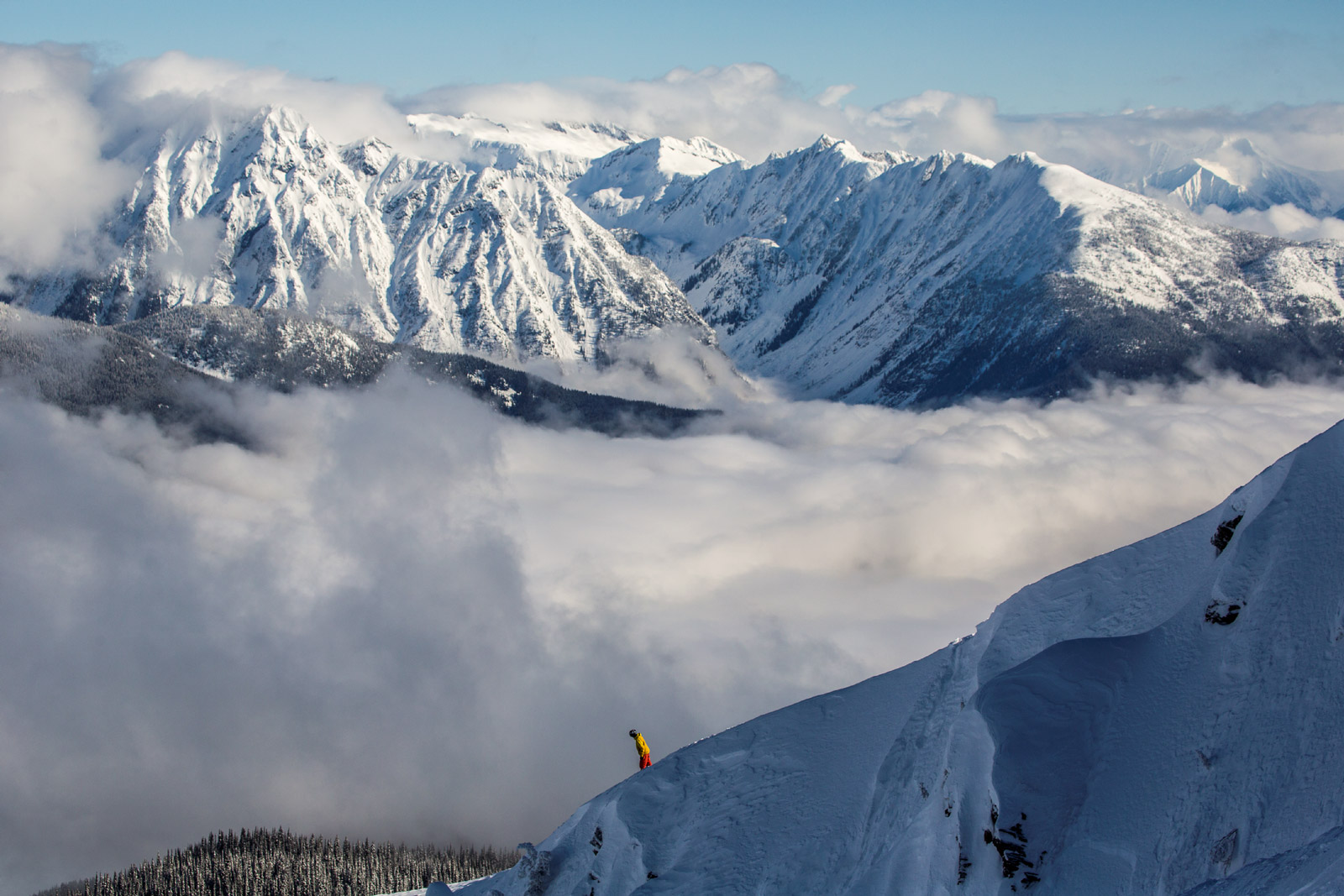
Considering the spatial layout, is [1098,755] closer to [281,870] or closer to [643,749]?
[643,749]

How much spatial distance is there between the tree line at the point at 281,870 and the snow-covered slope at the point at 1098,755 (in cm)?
11851

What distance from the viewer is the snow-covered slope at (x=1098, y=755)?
2962 centimetres

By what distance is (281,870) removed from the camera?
14888cm

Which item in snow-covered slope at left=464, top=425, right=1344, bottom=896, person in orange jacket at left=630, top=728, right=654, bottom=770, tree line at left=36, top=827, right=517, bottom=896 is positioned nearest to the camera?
snow-covered slope at left=464, top=425, right=1344, bottom=896

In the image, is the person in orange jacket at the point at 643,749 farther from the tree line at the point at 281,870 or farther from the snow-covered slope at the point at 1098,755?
the tree line at the point at 281,870

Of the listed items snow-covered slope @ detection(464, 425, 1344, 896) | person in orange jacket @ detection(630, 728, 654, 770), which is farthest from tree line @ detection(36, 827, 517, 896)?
snow-covered slope @ detection(464, 425, 1344, 896)

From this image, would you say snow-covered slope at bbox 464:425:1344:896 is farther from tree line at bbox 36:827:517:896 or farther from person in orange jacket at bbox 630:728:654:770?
tree line at bbox 36:827:517:896

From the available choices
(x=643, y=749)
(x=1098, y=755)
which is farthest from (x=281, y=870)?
(x=1098, y=755)

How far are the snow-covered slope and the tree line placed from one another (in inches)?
4666

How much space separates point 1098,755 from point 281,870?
14977cm

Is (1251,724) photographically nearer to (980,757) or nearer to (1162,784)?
(1162,784)

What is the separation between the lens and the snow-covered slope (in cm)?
2962

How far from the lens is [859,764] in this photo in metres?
44.2

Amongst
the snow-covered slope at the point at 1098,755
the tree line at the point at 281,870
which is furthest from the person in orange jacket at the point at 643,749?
the tree line at the point at 281,870
